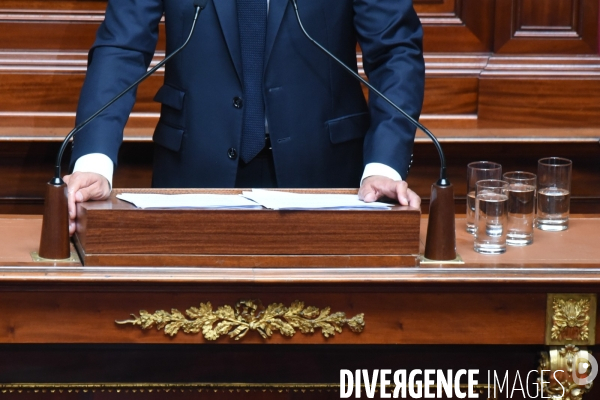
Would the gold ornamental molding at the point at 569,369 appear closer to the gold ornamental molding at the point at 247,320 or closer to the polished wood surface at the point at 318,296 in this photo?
the polished wood surface at the point at 318,296

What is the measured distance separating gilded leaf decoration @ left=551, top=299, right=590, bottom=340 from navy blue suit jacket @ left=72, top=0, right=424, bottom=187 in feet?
1.49

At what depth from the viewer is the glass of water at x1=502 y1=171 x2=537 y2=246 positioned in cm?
184

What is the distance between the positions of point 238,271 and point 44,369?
0.41 metres

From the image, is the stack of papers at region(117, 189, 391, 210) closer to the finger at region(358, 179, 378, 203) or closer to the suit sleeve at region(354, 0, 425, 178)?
the finger at region(358, 179, 378, 203)

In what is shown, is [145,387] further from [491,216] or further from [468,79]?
[468,79]

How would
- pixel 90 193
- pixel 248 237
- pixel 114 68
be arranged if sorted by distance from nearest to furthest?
1. pixel 248 237
2. pixel 90 193
3. pixel 114 68

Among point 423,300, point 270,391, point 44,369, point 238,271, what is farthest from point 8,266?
point 423,300

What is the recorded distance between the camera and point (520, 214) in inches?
72.7

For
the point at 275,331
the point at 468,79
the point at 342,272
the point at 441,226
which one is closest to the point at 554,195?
the point at 441,226

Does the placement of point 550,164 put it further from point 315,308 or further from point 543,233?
point 315,308

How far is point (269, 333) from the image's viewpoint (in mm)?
1676

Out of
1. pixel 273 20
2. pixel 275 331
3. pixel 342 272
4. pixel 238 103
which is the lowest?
pixel 275 331

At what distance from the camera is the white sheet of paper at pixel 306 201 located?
65.6 inches

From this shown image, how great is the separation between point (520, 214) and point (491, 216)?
10 centimetres
